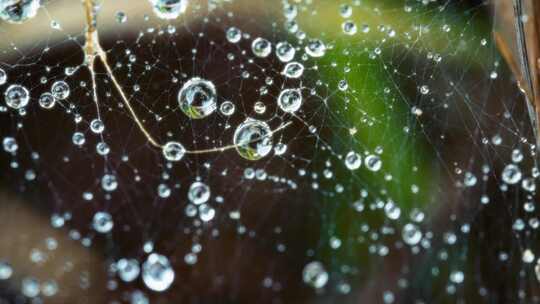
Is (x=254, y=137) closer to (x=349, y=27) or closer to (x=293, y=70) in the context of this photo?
(x=293, y=70)

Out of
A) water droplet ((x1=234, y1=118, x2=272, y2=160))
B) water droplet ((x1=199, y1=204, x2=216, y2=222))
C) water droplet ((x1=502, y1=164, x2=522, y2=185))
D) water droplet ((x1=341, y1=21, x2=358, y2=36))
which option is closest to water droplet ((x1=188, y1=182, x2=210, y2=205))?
water droplet ((x1=199, y1=204, x2=216, y2=222))

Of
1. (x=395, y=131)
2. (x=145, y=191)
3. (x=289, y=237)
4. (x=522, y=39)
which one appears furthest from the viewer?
(x=289, y=237)

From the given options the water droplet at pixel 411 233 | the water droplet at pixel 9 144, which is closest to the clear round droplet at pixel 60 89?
the water droplet at pixel 9 144

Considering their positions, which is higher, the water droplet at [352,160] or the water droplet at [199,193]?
the water droplet at [352,160]

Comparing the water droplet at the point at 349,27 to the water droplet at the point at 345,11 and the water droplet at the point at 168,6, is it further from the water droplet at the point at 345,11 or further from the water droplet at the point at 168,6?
the water droplet at the point at 168,6

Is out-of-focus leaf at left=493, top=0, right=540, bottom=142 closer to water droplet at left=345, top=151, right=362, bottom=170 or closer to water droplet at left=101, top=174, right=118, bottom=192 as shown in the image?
water droplet at left=345, top=151, right=362, bottom=170

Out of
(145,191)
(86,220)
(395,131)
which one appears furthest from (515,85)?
(86,220)

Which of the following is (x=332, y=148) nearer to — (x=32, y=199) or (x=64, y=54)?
(x=64, y=54)
